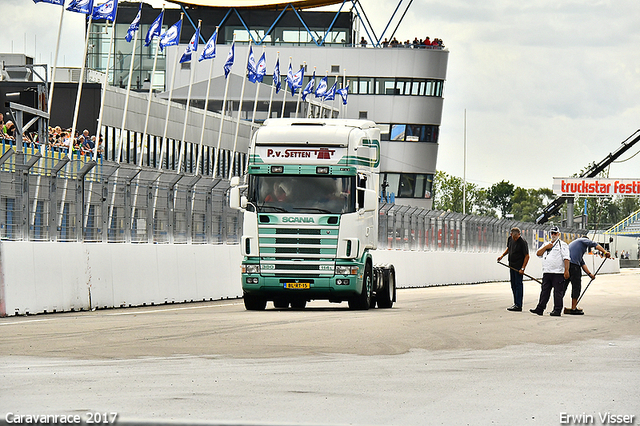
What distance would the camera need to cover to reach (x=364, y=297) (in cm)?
2233

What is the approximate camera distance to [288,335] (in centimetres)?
1565

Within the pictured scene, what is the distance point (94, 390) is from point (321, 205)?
1187 centimetres

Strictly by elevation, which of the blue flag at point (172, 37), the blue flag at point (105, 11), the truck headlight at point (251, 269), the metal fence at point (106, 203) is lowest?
the truck headlight at point (251, 269)

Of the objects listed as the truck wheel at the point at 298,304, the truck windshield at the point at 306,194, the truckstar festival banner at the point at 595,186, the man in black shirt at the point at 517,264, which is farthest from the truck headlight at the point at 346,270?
the truckstar festival banner at the point at 595,186

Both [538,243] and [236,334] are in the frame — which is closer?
[236,334]

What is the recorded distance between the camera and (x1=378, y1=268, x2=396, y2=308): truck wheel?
79.5 ft

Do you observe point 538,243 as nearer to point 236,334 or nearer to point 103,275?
point 103,275

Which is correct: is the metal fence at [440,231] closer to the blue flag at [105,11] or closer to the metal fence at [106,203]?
the metal fence at [106,203]

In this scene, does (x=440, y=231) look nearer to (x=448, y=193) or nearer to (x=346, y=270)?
(x=346, y=270)

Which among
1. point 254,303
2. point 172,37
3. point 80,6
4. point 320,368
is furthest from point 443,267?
point 320,368

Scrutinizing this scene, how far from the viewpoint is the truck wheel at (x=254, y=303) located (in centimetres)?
2208

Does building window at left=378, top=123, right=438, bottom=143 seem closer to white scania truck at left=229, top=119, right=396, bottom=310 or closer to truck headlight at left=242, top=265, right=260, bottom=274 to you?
white scania truck at left=229, top=119, right=396, bottom=310

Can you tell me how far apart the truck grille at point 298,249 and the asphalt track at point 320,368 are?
4.61 feet

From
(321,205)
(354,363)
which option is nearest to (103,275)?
(321,205)
